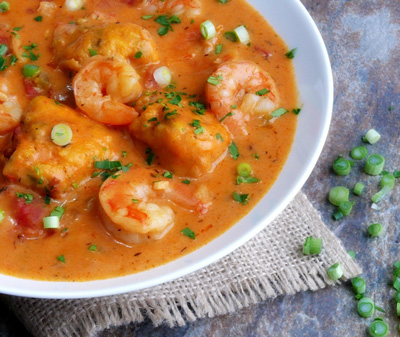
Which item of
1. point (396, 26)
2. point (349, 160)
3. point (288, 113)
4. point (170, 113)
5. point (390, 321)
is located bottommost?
point (390, 321)

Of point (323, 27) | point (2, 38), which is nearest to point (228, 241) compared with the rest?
point (2, 38)

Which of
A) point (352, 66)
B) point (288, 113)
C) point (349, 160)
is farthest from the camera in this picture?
point (352, 66)

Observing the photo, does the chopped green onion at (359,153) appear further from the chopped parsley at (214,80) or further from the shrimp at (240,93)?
the chopped parsley at (214,80)

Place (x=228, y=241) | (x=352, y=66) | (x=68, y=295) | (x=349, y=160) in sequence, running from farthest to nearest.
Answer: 1. (x=352, y=66)
2. (x=349, y=160)
3. (x=228, y=241)
4. (x=68, y=295)

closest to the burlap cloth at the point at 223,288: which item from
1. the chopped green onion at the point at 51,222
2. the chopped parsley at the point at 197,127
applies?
the chopped green onion at the point at 51,222

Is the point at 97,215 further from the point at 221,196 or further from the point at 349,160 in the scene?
the point at 349,160

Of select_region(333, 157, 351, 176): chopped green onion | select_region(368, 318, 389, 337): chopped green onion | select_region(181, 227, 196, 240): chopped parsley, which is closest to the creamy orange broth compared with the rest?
select_region(181, 227, 196, 240): chopped parsley

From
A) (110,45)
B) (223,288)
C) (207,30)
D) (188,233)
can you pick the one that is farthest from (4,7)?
(223,288)
